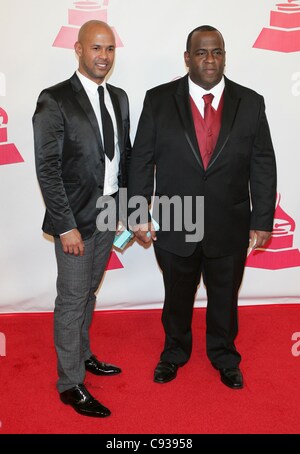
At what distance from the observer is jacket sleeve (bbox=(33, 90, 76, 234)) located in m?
2.28

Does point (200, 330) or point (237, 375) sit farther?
point (200, 330)

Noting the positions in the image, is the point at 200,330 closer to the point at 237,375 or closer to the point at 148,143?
the point at 237,375

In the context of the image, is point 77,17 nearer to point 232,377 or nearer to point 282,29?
point 282,29

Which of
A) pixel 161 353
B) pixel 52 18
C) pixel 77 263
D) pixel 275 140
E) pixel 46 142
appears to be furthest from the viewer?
pixel 275 140

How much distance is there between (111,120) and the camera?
2.46 m

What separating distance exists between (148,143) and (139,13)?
1087mm

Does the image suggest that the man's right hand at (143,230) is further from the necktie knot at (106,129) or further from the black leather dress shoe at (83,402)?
the black leather dress shoe at (83,402)

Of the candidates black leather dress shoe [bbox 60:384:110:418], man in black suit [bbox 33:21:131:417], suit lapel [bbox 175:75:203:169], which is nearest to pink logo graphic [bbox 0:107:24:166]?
man in black suit [bbox 33:21:131:417]

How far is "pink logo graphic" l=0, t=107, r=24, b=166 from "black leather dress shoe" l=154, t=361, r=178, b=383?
4.92ft

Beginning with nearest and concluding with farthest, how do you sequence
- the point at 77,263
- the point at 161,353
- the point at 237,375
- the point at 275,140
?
the point at 77,263 → the point at 237,375 → the point at 161,353 → the point at 275,140

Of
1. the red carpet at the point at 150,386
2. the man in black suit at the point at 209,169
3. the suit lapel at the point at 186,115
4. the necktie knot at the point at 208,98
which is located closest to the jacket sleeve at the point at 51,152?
the man in black suit at the point at 209,169

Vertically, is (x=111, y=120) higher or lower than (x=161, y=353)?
higher

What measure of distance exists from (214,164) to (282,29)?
4.33 ft
